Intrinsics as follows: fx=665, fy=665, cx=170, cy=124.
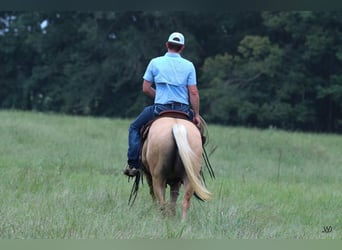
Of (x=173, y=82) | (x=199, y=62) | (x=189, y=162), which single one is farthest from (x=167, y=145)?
(x=199, y=62)

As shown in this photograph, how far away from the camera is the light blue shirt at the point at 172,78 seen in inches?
325

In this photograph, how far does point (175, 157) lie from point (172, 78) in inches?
42.8

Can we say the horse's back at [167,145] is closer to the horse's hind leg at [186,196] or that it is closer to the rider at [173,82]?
the horse's hind leg at [186,196]

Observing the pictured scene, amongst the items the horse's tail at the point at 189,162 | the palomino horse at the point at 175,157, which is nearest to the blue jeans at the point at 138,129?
the palomino horse at the point at 175,157

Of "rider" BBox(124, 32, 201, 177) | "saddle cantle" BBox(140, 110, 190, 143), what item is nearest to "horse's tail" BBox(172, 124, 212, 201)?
"saddle cantle" BBox(140, 110, 190, 143)

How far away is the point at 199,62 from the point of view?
4116 cm

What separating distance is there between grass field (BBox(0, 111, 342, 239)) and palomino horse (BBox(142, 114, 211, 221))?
0.99 ft

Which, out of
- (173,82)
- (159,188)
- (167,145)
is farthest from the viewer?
(173,82)

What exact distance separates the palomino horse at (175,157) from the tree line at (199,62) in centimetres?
2818

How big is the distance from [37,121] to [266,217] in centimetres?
1533

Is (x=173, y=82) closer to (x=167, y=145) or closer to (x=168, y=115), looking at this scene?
(x=168, y=115)

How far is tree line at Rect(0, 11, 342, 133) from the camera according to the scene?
37.0 meters

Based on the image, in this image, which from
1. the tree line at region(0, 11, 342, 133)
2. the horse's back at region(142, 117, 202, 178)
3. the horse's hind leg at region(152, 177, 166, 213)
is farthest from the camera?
the tree line at region(0, 11, 342, 133)

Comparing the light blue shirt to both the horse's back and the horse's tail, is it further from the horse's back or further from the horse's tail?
the horse's tail
